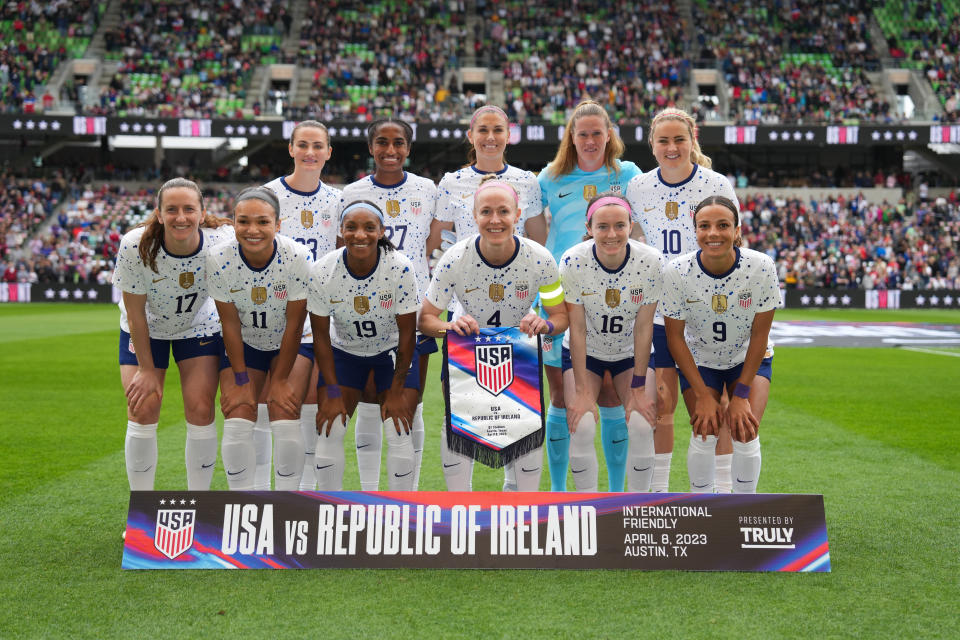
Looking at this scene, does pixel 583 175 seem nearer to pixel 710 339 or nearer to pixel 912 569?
pixel 710 339

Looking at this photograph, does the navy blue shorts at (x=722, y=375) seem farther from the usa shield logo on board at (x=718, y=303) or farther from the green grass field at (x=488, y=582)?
the green grass field at (x=488, y=582)

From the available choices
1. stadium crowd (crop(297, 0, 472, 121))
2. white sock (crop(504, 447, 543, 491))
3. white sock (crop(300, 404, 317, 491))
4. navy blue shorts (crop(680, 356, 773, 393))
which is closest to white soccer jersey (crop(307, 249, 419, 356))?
white sock (crop(300, 404, 317, 491))

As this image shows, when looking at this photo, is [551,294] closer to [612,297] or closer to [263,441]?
[612,297]

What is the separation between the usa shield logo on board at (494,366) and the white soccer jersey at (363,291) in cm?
50

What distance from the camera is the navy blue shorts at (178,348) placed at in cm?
506

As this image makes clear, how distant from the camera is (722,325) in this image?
4891 millimetres

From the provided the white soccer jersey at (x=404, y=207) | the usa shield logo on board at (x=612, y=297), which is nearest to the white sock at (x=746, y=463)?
the usa shield logo on board at (x=612, y=297)

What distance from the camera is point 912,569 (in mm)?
4312

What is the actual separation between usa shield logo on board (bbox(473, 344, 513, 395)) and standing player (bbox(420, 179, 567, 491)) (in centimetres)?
21

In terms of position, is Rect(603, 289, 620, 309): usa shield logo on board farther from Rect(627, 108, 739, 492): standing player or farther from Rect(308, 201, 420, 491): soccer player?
Rect(308, 201, 420, 491): soccer player

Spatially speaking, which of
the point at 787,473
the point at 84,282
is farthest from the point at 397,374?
the point at 84,282

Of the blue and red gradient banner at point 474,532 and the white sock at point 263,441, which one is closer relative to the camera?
the blue and red gradient banner at point 474,532

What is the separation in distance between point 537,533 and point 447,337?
1.10 meters

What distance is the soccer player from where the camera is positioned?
4816mm
